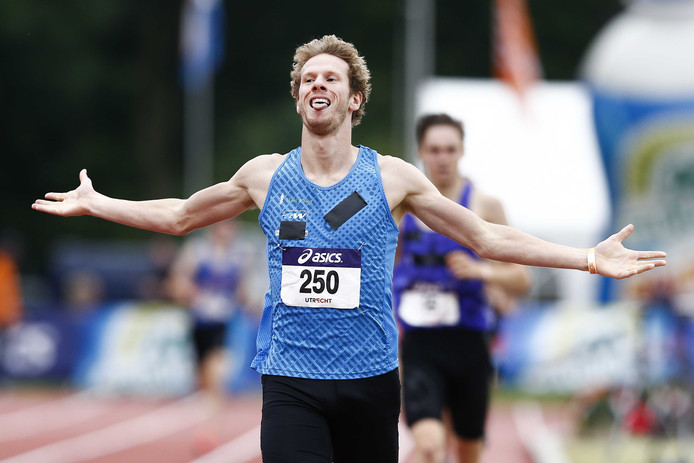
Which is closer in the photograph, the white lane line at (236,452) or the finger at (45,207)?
the finger at (45,207)

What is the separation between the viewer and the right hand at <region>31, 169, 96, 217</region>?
4902mm

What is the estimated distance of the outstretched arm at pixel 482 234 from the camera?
183 inches

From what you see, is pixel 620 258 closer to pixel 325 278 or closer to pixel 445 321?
pixel 325 278

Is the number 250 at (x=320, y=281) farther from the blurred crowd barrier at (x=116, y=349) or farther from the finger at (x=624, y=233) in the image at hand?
the blurred crowd barrier at (x=116, y=349)

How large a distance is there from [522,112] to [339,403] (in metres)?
20.3

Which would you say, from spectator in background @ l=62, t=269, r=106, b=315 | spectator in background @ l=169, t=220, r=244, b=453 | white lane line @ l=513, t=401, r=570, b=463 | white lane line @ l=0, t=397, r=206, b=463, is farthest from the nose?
spectator in background @ l=62, t=269, r=106, b=315

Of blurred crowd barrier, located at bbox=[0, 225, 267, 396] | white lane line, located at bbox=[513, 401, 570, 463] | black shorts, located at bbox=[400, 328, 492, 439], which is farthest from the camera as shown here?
blurred crowd barrier, located at bbox=[0, 225, 267, 396]

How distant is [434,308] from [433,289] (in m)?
0.10

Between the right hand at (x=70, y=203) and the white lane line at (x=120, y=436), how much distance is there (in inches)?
259

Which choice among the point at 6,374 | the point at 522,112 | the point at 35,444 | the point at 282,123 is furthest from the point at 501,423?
the point at 282,123

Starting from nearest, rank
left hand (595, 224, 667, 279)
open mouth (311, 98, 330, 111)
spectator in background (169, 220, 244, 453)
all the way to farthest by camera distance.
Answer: left hand (595, 224, 667, 279), open mouth (311, 98, 330, 111), spectator in background (169, 220, 244, 453)

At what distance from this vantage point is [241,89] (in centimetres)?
3794

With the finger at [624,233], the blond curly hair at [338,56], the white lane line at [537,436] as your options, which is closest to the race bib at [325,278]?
the blond curly hair at [338,56]

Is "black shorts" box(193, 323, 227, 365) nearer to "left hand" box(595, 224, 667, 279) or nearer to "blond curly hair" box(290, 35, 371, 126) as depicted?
"blond curly hair" box(290, 35, 371, 126)
